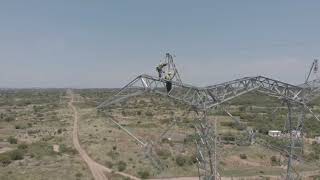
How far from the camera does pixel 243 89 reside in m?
25.1

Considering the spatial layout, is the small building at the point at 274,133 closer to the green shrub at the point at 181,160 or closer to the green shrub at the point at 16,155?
the green shrub at the point at 181,160

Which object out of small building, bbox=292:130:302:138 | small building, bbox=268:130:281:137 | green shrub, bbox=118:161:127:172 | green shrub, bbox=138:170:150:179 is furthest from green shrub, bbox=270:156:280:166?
small building, bbox=292:130:302:138

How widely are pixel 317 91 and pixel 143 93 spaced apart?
11.4 meters

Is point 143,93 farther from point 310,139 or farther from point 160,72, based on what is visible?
Answer: point 310,139

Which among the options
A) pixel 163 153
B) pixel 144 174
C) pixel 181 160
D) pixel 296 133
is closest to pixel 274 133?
pixel 163 153

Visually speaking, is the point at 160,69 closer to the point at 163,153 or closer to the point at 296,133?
the point at 296,133

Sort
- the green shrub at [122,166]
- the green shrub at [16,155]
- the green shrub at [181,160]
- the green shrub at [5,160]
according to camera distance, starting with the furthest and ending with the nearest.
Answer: the green shrub at [16,155], the green shrub at [5,160], the green shrub at [181,160], the green shrub at [122,166]

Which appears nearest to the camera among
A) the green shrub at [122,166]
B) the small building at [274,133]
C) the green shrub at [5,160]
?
the green shrub at [122,166]

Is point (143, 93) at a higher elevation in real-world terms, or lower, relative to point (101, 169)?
higher

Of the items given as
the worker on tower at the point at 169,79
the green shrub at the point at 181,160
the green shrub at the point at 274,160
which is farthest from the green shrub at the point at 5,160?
the worker on tower at the point at 169,79

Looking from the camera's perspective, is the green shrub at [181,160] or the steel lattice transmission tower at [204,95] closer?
the steel lattice transmission tower at [204,95]

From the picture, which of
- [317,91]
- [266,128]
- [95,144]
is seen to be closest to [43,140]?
[95,144]

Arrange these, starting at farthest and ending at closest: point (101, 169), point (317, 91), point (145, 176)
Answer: point (101, 169), point (145, 176), point (317, 91)

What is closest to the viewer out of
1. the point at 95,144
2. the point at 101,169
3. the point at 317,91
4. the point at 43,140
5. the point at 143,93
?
the point at 143,93
